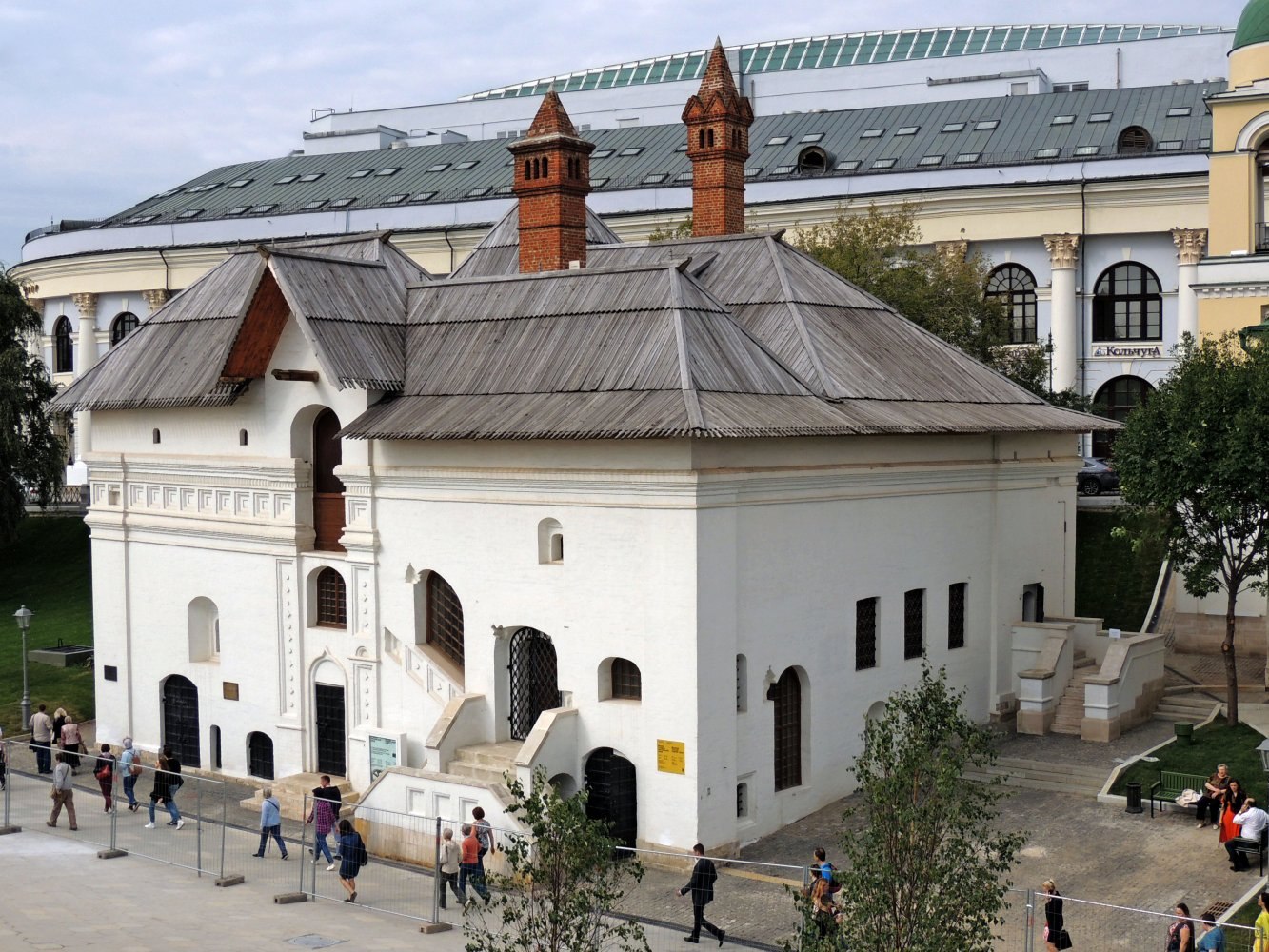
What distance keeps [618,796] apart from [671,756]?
1.52 m

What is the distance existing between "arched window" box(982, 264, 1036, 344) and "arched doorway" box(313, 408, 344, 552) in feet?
117

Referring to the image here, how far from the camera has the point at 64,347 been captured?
77.3m

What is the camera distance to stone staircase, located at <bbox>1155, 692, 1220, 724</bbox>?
34281 mm

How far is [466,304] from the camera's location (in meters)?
32.1

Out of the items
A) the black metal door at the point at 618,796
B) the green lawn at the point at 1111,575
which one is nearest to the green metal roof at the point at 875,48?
the green lawn at the point at 1111,575

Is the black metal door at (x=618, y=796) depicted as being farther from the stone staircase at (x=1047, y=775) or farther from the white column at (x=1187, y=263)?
the white column at (x=1187, y=263)

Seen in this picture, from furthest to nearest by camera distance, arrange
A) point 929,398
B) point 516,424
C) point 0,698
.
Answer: point 0,698, point 929,398, point 516,424

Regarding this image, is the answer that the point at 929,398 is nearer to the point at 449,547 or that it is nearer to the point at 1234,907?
the point at 449,547

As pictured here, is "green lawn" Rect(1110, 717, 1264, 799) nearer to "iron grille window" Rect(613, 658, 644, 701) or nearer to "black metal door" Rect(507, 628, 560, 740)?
"iron grille window" Rect(613, 658, 644, 701)

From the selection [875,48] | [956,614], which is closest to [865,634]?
[956,614]

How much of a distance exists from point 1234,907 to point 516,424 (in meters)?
14.0

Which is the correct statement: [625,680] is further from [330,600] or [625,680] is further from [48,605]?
[48,605]

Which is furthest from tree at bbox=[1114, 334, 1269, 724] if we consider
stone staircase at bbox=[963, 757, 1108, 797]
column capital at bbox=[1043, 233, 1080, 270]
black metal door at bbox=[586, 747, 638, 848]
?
column capital at bbox=[1043, 233, 1080, 270]

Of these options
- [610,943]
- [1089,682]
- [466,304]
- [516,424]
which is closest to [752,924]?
[610,943]
